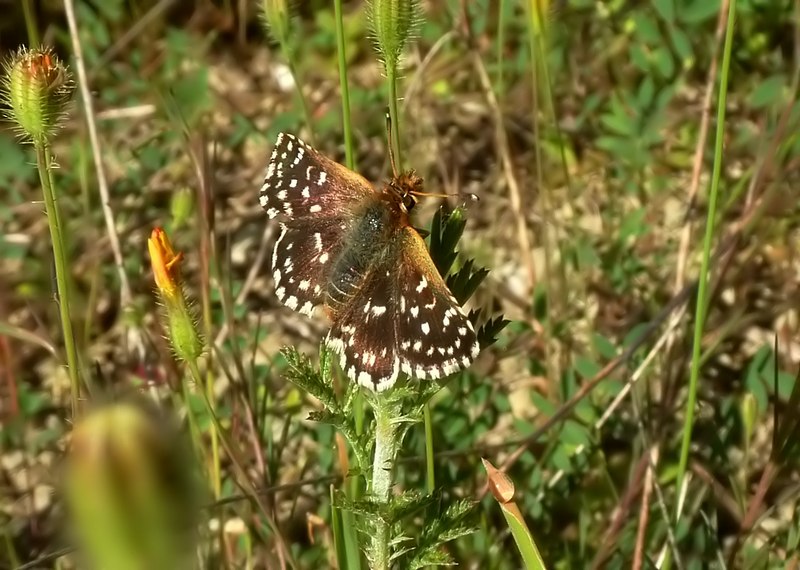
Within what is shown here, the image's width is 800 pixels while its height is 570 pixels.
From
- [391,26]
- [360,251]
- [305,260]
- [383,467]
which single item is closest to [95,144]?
[305,260]

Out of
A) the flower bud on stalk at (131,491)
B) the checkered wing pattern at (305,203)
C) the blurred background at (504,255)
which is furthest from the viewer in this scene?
the blurred background at (504,255)

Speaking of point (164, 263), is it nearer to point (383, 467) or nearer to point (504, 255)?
point (383, 467)

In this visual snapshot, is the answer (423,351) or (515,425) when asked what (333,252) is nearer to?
(423,351)

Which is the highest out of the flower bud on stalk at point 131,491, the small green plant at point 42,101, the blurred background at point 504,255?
the flower bud on stalk at point 131,491

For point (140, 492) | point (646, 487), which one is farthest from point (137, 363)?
point (140, 492)

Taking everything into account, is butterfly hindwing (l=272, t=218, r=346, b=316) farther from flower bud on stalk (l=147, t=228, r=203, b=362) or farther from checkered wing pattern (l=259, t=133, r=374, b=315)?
flower bud on stalk (l=147, t=228, r=203, b=362)

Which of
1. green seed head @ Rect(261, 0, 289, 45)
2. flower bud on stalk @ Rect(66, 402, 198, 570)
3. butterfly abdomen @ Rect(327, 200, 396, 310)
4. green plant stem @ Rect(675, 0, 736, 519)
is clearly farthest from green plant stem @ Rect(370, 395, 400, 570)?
flower bud on stalk @ Rect(66, 402, 198, 570)

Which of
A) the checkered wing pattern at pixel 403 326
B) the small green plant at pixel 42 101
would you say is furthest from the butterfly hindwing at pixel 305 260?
the small green plant at pixel 42 101

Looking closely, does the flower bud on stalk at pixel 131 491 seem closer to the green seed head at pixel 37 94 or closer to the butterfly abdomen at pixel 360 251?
the green seed head at pixel 37 94
